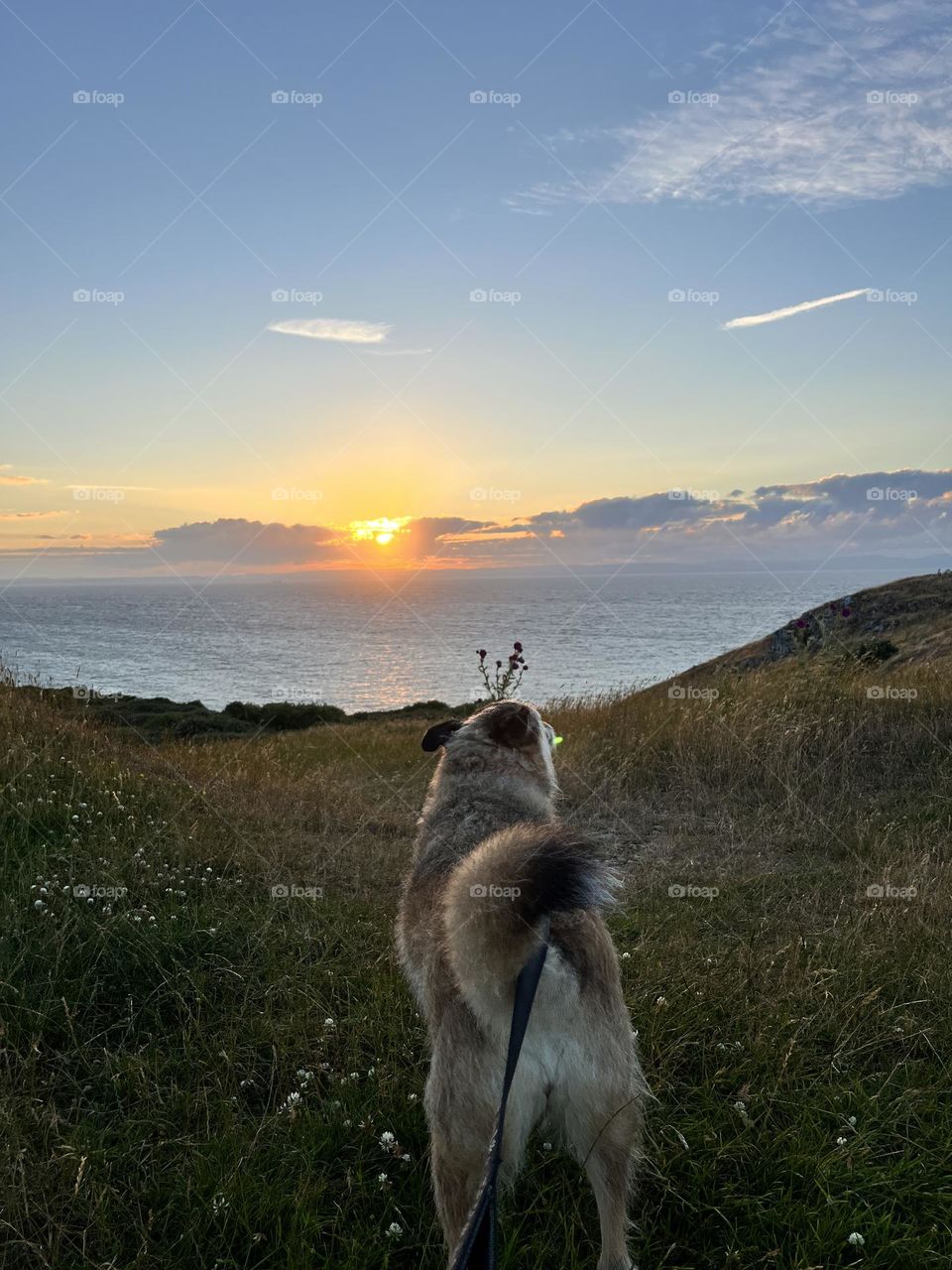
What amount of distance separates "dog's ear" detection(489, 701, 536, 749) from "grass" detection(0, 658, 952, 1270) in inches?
56.0

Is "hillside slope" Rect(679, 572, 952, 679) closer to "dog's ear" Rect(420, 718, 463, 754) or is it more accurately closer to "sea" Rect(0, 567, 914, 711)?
"sea" Rect(0, 567, 914, 711)

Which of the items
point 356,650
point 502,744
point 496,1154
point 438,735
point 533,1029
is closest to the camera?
point 496,1154

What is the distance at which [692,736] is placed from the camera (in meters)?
9.47

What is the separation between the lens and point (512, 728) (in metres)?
4.18

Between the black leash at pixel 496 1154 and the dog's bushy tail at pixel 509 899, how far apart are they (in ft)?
0.17

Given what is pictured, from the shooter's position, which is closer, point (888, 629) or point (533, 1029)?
point (533, 1029)

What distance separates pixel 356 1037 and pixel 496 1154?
75.6 inches

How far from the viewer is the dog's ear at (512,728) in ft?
13.6

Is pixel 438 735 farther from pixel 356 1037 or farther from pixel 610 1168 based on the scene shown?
pixel 610 1168

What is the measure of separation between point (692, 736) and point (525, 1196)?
6.81 metres

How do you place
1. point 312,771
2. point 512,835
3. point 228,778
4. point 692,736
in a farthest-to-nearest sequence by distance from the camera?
point 312,771 → point 692,736 → point 228,778 → point 512,835

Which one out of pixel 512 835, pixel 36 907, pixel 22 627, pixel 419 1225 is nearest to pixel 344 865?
pixel 36 907

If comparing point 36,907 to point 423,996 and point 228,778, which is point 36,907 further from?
point 228,778

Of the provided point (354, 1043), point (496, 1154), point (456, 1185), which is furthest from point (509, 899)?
point (354, 1043)
